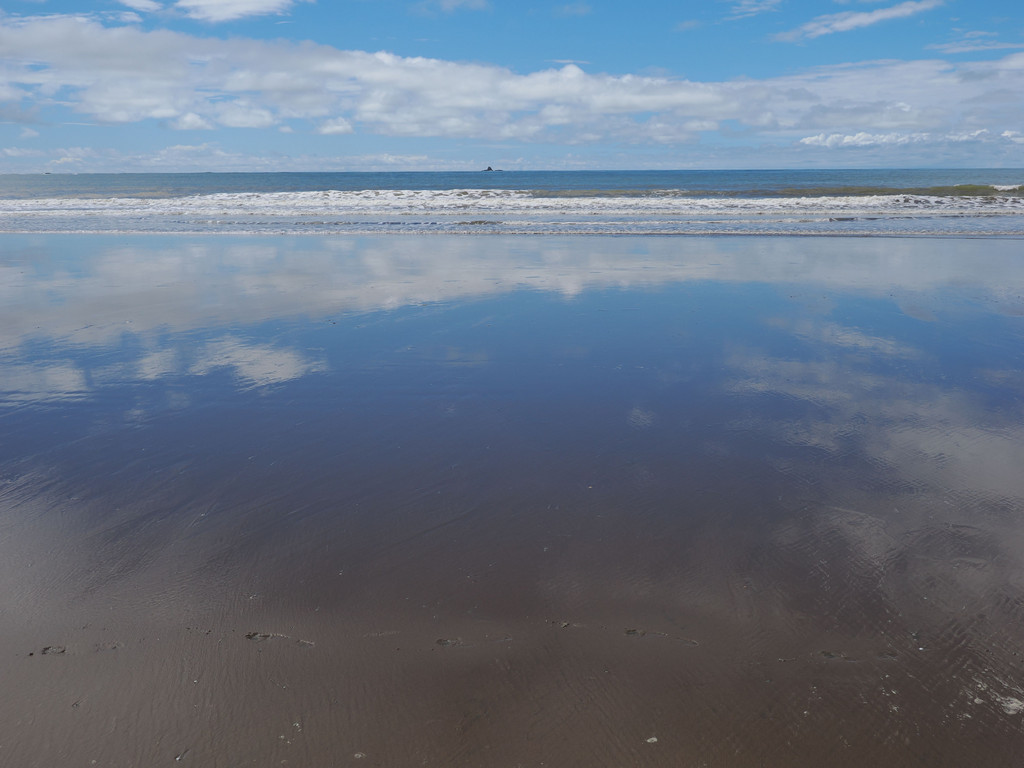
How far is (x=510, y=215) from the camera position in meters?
32.4

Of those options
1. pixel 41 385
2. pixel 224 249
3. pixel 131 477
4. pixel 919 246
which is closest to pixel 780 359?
pixel 131 477

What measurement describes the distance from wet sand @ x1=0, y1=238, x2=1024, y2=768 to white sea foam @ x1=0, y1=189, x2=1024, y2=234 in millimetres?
17158

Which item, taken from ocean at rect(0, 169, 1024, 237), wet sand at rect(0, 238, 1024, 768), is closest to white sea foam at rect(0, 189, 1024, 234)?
ocean at rect(0, 169, 1024, 237)

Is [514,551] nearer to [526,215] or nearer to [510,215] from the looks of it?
[526,215]

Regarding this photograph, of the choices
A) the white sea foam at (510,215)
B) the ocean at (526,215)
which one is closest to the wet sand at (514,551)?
the ocean at (526,215)

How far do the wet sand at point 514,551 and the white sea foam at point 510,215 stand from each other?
676 inches

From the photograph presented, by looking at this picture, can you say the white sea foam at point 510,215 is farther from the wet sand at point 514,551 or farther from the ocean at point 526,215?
the wet sand at point 514,551

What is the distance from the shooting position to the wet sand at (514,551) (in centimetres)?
295

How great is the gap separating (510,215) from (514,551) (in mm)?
29698

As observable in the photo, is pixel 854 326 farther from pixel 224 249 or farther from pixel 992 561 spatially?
pixel 224 249

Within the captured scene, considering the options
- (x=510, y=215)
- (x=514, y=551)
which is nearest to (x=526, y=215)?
(x=510, y=215)

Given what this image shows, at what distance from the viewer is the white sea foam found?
25.2 meters

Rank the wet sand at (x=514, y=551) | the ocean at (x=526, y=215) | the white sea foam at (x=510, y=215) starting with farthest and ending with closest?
1. the white sea foam at (x=510, y=215)
2. the ocean at (x=526, y=215)
3. the wet sand at (x=514, y=551)

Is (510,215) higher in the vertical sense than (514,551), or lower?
higher
